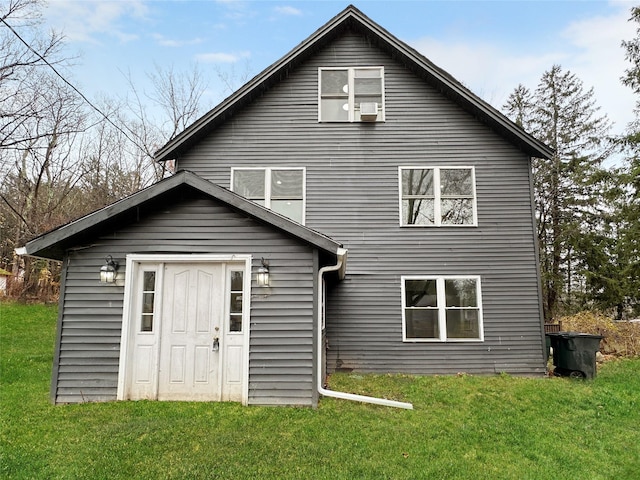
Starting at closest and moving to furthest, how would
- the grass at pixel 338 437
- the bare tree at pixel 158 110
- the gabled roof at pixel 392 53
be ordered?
the grass at pixel 338 437
the gabled roof at pixel 392 53
the bare tree at pixel 158 110

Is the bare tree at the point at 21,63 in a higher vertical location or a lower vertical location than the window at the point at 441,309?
higher

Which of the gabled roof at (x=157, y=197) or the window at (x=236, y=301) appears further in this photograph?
the window at (x=236, y=301)

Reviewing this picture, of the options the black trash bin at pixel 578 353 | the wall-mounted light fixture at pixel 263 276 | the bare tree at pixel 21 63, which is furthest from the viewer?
the bare tree at pixel 21 63

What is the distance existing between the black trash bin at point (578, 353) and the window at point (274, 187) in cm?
605

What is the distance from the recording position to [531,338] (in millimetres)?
8617

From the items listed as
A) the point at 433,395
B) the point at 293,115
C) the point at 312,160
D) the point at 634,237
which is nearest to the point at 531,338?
the point at 433,395

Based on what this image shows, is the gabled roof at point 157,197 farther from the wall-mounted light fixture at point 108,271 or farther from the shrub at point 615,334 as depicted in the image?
the shrub at point 615,334

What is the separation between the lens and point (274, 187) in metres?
9.15

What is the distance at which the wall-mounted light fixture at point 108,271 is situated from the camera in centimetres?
600

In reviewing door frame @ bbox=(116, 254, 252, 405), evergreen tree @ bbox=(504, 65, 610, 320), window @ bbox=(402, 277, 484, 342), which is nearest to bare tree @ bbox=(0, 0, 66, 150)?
door frame @ bbox=(116, 254, 252, 405)

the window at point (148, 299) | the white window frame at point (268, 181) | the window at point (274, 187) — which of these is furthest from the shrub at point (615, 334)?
the window at point (148, 299)

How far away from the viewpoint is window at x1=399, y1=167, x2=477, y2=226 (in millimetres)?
9094

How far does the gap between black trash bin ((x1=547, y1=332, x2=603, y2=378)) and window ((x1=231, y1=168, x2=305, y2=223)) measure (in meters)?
6.05

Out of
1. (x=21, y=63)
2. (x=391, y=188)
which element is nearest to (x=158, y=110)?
(x=21, y=63)
